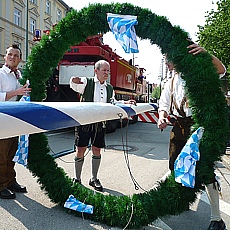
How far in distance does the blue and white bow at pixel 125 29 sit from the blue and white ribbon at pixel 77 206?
175 cm

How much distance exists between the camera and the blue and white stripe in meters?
1.77

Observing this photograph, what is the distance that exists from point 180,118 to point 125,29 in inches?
45.9

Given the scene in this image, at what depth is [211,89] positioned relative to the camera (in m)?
2.70

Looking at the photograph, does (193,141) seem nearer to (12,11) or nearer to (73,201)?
(73,201)

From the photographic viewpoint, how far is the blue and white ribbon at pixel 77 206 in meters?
3.18

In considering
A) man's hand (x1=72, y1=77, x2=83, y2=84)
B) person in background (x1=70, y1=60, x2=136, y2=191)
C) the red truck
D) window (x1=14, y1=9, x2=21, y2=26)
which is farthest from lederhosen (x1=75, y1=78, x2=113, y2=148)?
window (x1=14, y1=9, x2=21, y2=26)

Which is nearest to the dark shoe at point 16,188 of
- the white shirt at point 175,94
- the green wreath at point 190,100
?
the green wreath at point 190,100

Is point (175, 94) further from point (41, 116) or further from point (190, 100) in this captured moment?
point (41, 116)

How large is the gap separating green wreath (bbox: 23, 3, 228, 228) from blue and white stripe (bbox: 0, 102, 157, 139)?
929mm

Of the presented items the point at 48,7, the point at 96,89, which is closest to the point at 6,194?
the point at 96,89

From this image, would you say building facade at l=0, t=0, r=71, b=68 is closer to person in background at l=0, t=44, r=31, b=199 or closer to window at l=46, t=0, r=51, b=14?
window at l=46, t=0, r=51, b=14

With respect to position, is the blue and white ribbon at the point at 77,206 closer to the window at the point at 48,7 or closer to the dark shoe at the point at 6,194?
the dark shoe at the point at 6,194

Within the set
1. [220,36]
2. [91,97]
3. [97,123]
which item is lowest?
[97,123]

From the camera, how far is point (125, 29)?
2.89m
